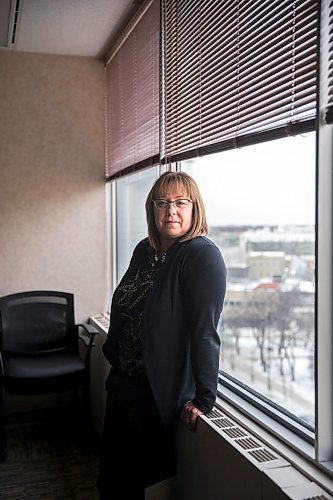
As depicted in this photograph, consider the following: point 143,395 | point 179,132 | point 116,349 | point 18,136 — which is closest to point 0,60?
point 18,136

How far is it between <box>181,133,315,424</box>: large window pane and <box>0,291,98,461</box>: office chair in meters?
1.39

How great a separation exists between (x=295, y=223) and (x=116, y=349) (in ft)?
3.17

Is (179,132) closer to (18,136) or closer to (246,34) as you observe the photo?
(246,34)

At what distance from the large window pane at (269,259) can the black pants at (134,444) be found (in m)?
0.44

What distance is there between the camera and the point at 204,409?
86.9 inches

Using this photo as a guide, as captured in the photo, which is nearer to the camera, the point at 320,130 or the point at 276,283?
the point at 320,130

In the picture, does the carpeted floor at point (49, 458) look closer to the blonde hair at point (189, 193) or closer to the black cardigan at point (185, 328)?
the black cardigan at point (185, 328)

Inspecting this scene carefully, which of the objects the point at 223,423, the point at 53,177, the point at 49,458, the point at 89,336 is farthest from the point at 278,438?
the point at 53,177

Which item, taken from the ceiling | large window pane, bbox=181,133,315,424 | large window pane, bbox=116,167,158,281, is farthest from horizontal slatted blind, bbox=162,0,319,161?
large window pane, bbox=116,167,158,281

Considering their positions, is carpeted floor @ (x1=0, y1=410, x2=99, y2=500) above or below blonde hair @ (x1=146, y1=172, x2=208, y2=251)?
below

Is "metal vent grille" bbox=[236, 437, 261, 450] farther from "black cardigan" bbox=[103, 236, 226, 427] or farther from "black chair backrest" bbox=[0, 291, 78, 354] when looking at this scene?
"black chair backrest" bbox=[0, 291, 78, 354]

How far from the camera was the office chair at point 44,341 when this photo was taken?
3.78 meters

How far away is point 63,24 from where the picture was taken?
12.5ft

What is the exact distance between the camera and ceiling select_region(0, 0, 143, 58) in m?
3.48
